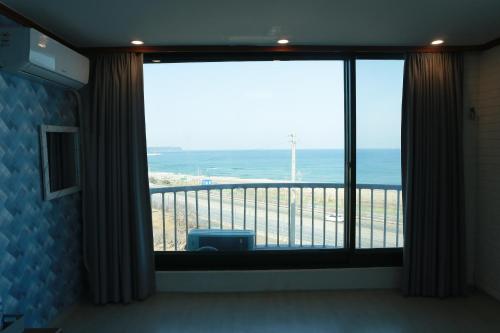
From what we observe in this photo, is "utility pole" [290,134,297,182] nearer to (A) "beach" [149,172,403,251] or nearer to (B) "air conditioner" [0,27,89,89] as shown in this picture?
(A) "beach" [149,172,403,251]

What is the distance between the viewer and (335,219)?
4.04 meters

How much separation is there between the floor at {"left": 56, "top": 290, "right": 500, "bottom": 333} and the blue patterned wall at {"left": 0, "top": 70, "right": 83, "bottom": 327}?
0.39 meters

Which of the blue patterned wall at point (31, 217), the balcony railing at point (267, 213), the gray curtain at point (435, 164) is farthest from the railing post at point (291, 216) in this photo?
the blue patterned wall at point (31, 217)

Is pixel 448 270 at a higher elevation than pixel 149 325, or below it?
higher

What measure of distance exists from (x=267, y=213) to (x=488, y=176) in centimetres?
234

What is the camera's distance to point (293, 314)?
294cm

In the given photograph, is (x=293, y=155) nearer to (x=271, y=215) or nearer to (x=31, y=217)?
(x=271, y=215)

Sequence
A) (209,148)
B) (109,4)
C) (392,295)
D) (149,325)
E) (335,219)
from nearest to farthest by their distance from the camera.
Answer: (109,4), (149,325), (392,295), (209,148), (335,219)

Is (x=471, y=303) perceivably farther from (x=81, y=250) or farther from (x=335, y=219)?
(x=81, y=250)

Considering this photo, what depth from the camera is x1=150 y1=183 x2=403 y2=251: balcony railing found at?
12.2 ft

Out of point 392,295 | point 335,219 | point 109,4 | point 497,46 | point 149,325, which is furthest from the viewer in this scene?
point 335,219

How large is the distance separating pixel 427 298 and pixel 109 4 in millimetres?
3643

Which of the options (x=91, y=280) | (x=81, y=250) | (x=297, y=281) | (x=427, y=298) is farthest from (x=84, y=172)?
(x=427, y=298)

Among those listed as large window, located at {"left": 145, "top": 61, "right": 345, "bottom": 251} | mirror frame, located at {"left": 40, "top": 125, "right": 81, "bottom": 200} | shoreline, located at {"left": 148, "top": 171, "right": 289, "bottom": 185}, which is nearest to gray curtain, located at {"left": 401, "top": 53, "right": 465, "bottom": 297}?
large window, located at {"left": 145, "top": 61, "right": 345, "bottom": 251}
